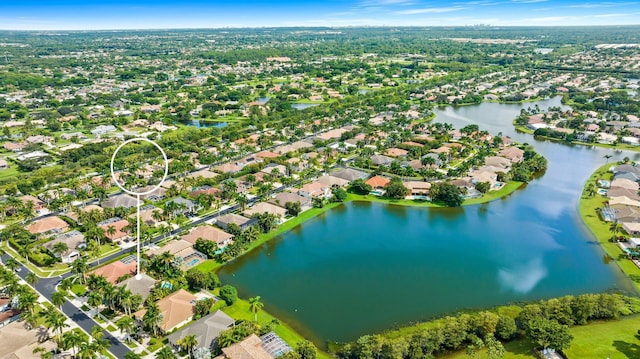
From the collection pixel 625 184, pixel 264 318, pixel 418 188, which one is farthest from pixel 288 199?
pixel 625 184

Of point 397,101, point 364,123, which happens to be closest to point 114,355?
point 364,123

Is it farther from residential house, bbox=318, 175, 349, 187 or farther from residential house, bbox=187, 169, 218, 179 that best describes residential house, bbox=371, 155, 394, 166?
residential house, bbox=187, 169, 218, 179

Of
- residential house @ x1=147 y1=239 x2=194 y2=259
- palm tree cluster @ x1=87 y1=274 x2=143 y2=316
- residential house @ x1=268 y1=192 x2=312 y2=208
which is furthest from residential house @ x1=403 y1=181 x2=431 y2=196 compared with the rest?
palm tree cluster @ x1=87 y1=274 x2=143 y2=316

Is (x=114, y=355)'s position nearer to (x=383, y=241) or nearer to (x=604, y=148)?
(x=383, y=241)

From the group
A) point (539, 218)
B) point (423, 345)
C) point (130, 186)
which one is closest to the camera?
point (423, 345)

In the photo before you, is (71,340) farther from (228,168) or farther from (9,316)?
(228,168)

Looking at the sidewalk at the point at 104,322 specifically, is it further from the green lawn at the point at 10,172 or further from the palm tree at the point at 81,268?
the green lawn at the point at 10,172
